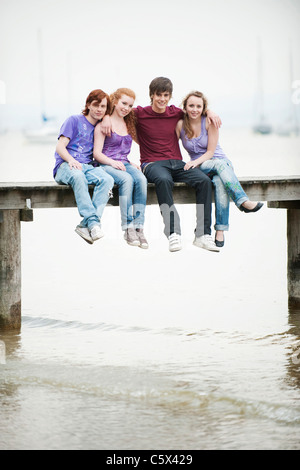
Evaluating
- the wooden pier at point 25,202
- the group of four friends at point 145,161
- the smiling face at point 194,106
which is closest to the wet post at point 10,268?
the wooden pier at point 25,202

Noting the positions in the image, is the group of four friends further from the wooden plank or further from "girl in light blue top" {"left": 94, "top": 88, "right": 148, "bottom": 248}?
the wooden plank

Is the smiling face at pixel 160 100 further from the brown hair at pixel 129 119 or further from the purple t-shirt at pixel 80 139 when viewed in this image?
the purple t-shirt at pixel 80 139

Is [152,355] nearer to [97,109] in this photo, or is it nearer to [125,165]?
[125,165]

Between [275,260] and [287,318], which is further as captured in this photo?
[275,260]

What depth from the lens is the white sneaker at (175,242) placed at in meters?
7.05

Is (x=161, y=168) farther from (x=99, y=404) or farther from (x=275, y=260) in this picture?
(x=275, y=260)

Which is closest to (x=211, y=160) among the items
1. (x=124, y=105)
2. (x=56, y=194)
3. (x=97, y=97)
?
(x=124, y=105)

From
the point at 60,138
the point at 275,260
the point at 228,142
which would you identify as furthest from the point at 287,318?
the point at 228,142

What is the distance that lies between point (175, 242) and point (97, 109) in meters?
1.25

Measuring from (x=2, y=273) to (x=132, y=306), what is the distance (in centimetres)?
209

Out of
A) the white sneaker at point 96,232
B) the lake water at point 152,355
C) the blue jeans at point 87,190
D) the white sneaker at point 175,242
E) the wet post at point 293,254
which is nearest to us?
the lake water at point 152,355

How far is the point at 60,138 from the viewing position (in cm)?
721

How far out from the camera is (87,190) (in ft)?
22.9

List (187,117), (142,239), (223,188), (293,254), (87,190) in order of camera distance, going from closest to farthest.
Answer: (87,190) → (142,239) → (223,188) → (187,117) → (293,254)
